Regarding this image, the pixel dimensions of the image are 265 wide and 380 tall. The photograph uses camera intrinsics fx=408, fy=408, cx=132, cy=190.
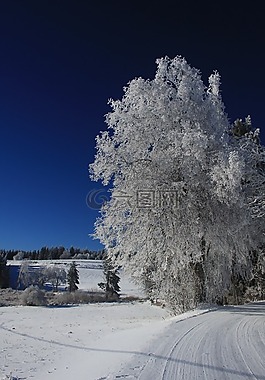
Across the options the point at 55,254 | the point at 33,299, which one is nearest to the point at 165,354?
the point at 33,299

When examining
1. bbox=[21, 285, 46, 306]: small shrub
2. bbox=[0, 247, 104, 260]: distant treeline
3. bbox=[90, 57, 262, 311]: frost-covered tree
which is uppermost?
bbox=[0, 247, 104, 260]: distant treeline

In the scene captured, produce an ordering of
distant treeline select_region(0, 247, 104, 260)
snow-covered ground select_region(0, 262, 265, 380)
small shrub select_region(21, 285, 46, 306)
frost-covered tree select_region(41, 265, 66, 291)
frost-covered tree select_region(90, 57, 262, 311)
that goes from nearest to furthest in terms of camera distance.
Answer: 1. snow-covered ground select_region(0, 262, 265, 380)
2. frost-covered tree select_region(90, 57, 262, 311)
3. small shrub select_region(21, 285, 46, 306)
4. frost-covered tree select_region(41, 265, 66, 291)
5. distant treeline select_region(0, 247, 104, 260)

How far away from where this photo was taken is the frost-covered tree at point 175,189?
14938mm

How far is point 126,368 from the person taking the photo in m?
6.89

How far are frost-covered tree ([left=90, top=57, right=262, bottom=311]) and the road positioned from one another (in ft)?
14.2

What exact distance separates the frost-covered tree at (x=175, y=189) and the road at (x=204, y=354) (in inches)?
170

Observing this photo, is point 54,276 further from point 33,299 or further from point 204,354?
point 204,354

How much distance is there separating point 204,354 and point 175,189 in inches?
313

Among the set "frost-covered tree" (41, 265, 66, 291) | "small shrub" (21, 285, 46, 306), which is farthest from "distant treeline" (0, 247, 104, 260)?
"small shrub" (21, 285, 46, 306)

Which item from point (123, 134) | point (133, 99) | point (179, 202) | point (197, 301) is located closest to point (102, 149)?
point (123, 134)

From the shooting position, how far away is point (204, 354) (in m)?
7.67

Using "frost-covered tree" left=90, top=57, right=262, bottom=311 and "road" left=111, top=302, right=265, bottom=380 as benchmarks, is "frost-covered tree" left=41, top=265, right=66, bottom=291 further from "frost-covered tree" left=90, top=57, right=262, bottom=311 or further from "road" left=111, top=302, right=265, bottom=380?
"road" left=111, top=302, right=265, bottom=380

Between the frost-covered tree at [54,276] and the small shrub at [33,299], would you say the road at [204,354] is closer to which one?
the small shrub at [33,299]

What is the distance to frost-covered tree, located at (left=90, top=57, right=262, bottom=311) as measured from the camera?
14938mm
